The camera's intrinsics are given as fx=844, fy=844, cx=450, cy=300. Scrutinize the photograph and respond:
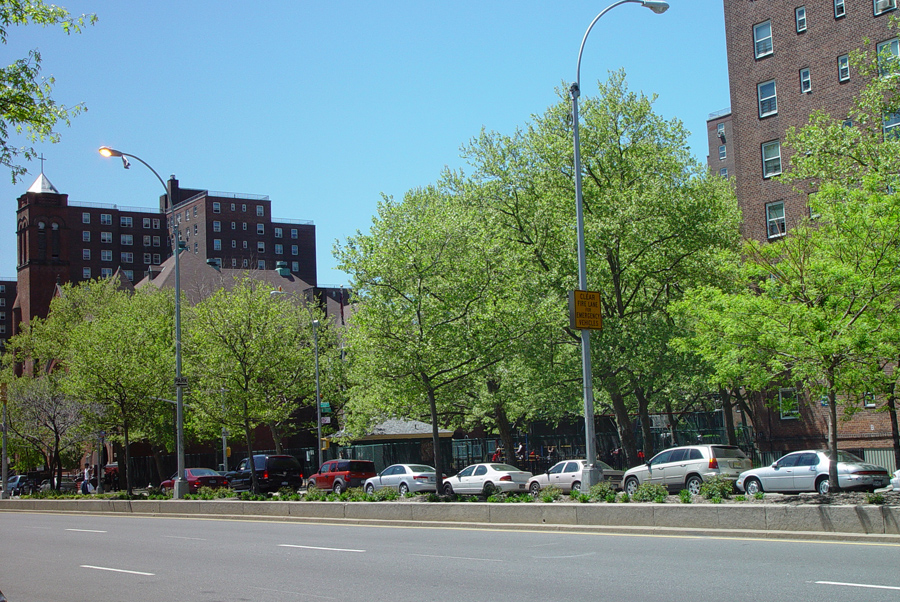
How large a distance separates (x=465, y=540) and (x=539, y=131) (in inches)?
817

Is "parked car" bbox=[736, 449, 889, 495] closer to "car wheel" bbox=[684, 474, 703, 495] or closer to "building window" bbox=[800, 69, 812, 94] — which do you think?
"car wheel" bbox=[684, 474, 703, 495]

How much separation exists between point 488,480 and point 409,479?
3.90 meters

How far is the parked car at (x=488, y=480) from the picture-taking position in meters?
32.1

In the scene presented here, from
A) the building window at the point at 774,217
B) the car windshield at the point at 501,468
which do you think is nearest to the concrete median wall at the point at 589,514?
the car windshield at the point at 501,468

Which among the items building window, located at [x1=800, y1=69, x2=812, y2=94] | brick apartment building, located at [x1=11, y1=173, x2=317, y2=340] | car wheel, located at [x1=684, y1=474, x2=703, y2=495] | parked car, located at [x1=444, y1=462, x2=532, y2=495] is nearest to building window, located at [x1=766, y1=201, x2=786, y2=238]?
building window, located at [x1=800, y1=69, x2=812, y2=94]

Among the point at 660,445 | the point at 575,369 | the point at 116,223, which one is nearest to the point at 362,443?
the point at 660,445

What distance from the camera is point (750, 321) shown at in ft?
60.0

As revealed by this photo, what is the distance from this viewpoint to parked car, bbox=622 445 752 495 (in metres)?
25.9

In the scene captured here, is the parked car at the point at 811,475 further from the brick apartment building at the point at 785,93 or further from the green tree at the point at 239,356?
the green tree at the point at 239,356

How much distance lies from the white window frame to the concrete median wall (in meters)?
31.8

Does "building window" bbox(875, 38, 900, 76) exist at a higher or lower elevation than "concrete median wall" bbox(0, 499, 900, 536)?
higher

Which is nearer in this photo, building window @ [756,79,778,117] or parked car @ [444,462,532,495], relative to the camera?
parked car @ [444,462,532,495]

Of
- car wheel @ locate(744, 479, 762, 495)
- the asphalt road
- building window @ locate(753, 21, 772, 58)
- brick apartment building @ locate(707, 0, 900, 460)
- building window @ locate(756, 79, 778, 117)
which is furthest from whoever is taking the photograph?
building window @ locate(753, 21, 772, 58)

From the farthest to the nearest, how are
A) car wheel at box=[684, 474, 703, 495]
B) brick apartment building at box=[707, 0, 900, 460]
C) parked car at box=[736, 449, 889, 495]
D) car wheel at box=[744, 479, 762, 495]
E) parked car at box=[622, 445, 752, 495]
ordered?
brick apartment building at box=[707, 0, 900, 460] → parked car at box=[622, 445, 752, 495] → car wheel at box=[684, 474, 703, 495] → car wheel at box=[744, 479, 762, 495] → parked car at box=[736, 449, 889, 495]
